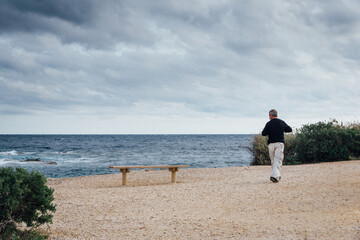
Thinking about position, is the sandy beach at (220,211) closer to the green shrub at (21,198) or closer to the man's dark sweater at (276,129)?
the green shrub at (21,198)

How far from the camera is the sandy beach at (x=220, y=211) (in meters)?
5.64

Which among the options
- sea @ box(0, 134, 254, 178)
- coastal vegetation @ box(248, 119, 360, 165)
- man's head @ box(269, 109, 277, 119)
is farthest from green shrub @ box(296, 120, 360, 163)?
man's head @ box(269, 109, 277, 119)

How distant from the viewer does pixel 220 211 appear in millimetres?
7027

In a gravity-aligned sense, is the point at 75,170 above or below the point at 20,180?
below

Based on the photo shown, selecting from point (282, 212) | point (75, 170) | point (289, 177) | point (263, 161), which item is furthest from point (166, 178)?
point (75, 170)

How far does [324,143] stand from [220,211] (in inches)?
399

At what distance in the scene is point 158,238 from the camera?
5500mm

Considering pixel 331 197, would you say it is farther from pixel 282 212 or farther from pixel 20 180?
pixel 20 180

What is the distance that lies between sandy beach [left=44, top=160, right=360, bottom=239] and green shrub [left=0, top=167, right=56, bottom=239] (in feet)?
2.35

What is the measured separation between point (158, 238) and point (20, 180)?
227cm

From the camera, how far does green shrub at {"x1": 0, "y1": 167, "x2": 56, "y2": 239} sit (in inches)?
196

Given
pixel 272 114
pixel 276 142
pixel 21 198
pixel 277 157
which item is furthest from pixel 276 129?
pixel 21 198

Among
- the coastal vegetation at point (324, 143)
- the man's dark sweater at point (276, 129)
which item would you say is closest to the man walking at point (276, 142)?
the man's dark sweater at point (276, 129)

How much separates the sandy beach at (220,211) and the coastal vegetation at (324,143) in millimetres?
5350
